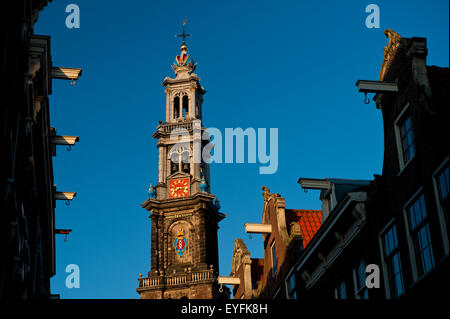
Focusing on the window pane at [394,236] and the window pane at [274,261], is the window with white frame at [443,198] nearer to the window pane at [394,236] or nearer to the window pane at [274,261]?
the window pane at [394,236]

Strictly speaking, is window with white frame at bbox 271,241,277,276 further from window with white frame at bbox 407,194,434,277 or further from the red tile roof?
window with white frame at bbox 407,194,434,277

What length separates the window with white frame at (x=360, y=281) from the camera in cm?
2055

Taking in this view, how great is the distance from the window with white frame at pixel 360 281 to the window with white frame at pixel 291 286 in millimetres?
5821

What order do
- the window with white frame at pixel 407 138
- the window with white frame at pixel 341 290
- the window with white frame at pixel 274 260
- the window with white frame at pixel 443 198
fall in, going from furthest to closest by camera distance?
the window with white frame at pixel 274 260 < the window with white frame at pixel 341 290 < the window with white frame at pixel 407 138 < the window with white frame at pixel 443 198

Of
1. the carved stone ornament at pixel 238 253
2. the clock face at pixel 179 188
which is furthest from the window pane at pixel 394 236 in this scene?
the clock face at pixel 179 188

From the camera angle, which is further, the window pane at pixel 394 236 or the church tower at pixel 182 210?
the church tower at pixel 182 210

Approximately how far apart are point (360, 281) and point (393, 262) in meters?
2.66

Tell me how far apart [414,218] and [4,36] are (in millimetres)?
10135

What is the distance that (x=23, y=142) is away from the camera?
56.0 ft

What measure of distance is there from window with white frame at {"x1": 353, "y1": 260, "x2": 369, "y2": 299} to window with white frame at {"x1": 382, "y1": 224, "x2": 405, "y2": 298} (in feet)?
5.59

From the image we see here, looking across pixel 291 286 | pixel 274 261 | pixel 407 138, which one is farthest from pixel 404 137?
pixel 274 261

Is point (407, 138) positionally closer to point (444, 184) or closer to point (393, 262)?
point (444, 184)
